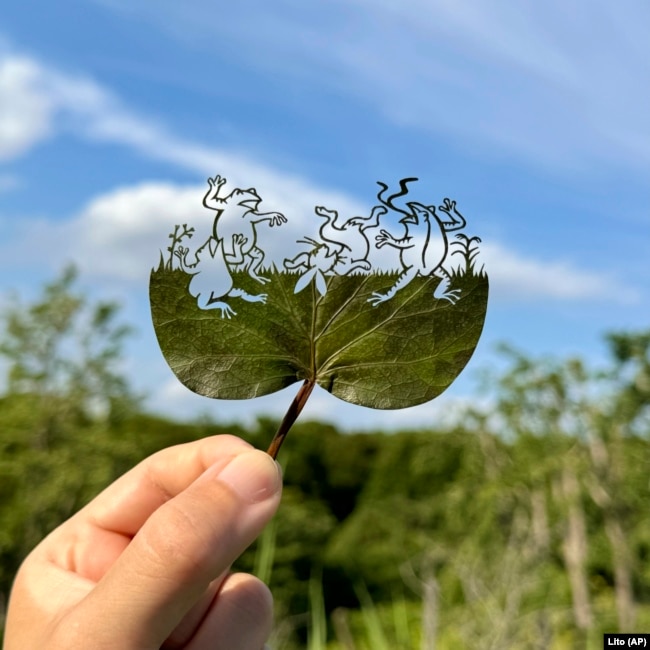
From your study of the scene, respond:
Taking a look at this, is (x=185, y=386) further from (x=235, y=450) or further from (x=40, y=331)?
(x=40, y=331)

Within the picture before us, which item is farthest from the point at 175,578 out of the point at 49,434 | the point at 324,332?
the point at 49,434

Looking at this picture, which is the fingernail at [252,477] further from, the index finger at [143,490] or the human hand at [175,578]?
the index finger at [143,490]

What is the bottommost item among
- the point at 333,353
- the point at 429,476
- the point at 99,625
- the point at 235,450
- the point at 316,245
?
the point at 429,476

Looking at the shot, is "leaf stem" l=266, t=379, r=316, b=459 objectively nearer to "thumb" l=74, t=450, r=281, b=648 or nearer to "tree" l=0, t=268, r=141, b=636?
"thumb" l=74, t=450, r=281, b=648

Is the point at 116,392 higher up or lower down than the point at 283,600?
higher up

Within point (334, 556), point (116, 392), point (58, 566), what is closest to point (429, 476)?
point (334, 556)

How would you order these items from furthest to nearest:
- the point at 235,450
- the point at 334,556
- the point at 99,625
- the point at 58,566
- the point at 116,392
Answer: the point at 334,556 < the point at 116,392 < the point at 58,566 < the point at 235,450 < the point at 99,625

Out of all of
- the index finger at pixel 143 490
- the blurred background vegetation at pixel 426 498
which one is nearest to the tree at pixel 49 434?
the blurred background vegetation at pixel 426 498

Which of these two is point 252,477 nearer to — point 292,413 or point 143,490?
point 292,413
